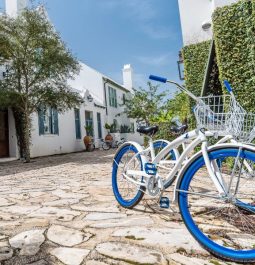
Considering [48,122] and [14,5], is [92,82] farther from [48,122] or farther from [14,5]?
[14,5]

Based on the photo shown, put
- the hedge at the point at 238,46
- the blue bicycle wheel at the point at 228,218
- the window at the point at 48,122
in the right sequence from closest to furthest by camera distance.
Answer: the blue bicycle wheel at the point at 228,218
the hedge at the point at 238,46
the window at the point at 48,122

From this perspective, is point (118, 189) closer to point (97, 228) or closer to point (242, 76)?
point (97, 228)

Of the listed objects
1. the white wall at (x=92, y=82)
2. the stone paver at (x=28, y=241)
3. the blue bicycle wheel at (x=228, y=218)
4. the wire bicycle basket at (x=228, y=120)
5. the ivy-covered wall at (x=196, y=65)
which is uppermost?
the white wall at (x=92, y=82)

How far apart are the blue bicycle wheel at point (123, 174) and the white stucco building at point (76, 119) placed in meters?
9.11

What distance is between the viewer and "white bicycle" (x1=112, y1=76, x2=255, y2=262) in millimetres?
1760

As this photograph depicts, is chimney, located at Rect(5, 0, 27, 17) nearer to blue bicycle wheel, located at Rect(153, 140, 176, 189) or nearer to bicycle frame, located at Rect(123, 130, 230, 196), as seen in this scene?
blue bicycle wheel, located at Rect(153, 140, 176, 189)

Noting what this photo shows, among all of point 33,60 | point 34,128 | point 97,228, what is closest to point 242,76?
point 97,228

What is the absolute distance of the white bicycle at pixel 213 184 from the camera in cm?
176

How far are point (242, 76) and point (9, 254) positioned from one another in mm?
4668

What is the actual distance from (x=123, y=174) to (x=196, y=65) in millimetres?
5661

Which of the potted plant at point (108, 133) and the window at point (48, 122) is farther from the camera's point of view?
the potted plant at point (108, 133)

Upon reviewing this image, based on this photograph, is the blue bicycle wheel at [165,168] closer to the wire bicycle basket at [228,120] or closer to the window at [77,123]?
the wire bicycle basket at [228,120]

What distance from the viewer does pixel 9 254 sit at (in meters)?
1.89

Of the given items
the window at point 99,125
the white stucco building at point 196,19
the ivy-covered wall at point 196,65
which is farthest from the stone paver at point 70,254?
the window at point 99,125
